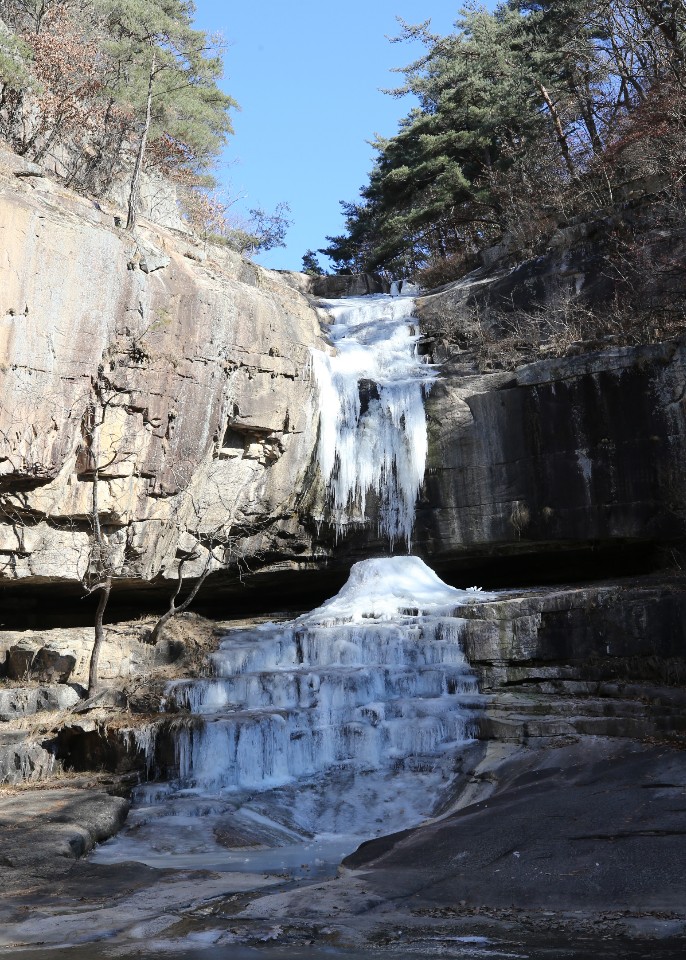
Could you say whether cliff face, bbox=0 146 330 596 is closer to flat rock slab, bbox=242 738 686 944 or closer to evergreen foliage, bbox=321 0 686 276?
flat rock slab, bbox=242 738 686 944

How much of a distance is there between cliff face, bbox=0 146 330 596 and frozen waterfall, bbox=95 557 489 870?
9.10 ft

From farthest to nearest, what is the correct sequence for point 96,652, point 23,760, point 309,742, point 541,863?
point 96,652
point 23,760
point 309,742
point 541,863

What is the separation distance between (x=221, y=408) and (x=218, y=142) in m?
13.7

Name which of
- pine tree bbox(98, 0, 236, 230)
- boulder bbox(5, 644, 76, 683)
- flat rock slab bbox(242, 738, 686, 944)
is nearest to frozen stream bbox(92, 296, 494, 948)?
flat rock slab bbox(242, 738, 686, 944)

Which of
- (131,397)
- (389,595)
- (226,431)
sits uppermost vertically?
(131,397)

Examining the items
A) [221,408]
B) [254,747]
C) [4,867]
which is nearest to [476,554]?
[221,408]

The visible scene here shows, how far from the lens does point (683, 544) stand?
15.3m

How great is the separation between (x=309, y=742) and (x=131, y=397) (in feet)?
20.4

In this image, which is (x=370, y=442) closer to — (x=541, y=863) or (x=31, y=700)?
(x=31, y=700)

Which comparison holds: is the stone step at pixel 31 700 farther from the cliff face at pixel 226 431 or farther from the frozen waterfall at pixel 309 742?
the cliff face at pixel 226 431

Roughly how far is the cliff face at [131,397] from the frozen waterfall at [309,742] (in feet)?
9.10

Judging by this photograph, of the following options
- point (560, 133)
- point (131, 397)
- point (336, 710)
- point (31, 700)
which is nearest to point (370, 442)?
point (131, 397)

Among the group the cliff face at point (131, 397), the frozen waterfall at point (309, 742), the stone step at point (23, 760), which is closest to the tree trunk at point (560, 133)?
the cliff face at point (131, 397)

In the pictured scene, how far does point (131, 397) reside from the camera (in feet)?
46.6
